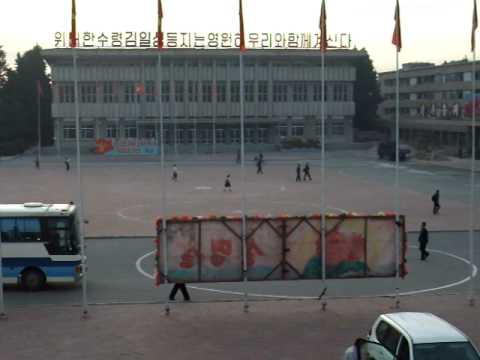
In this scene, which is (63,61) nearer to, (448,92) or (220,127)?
(220,127)

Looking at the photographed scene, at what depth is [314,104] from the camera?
8706 cm

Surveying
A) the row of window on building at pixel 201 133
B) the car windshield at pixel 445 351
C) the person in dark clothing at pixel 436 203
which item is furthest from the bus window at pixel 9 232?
the row of window on building at pixel 201 133

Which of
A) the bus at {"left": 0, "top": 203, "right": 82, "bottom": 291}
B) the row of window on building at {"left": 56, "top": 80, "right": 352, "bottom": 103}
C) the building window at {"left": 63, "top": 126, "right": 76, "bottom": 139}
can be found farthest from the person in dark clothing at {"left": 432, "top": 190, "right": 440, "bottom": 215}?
the building window at {"left": 63, "top": 126, "right": 76, "bottom": 139}

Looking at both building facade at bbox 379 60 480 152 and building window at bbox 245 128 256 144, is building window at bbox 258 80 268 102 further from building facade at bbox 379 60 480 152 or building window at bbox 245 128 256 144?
building facade at bbox 379 60 480 152

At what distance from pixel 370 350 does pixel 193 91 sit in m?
75.2

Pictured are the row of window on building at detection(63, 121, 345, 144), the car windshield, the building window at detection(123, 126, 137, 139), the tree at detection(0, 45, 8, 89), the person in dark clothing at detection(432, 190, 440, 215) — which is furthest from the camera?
the tree at detection(0, 45, 8, 89)

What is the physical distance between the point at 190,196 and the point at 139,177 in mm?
14079

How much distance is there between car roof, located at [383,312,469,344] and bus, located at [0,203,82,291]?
10647 millimetres

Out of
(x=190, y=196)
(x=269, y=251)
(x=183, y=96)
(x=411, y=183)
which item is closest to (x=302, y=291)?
(x=269, y=251)

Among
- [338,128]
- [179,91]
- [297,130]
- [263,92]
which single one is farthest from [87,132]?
[338,128]

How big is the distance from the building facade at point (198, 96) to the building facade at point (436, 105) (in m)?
13.1

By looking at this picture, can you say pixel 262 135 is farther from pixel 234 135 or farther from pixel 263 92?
pixel 263 92

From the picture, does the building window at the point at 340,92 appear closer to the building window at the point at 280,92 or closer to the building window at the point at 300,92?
the building window at the point at 300,92

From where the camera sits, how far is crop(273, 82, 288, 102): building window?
284 ft
